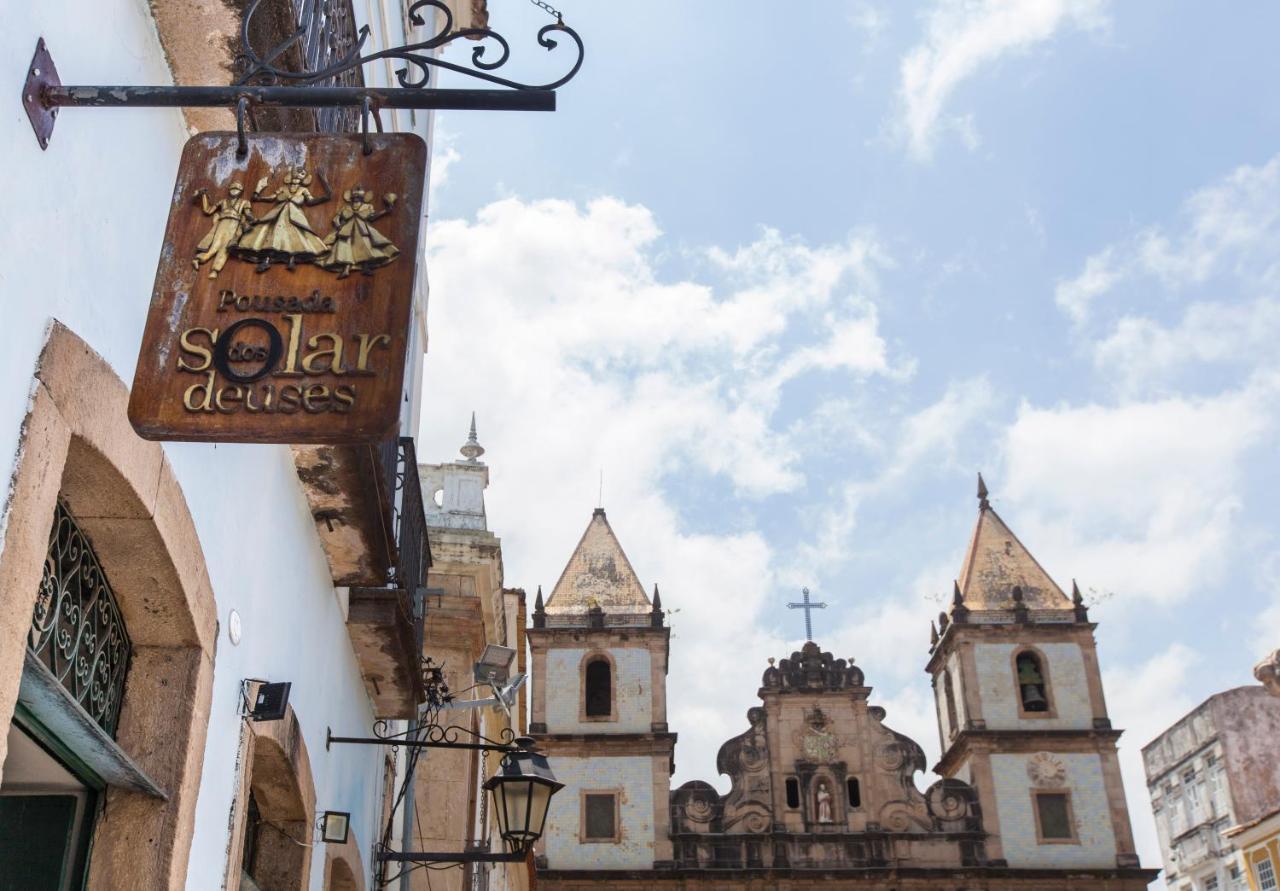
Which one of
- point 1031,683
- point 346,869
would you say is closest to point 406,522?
point 346,869

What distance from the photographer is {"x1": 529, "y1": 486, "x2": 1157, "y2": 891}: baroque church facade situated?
100ft

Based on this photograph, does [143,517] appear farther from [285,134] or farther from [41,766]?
[285,134]

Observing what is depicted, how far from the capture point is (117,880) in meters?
3.89

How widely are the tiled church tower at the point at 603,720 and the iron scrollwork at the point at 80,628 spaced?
88.6 feet

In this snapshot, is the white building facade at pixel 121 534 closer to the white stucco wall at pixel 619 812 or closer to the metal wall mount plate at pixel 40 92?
the metal wall mount plate at pixel 40 92

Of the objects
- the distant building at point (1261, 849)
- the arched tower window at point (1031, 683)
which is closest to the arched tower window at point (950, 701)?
the arched tower window at point (1031, 683)

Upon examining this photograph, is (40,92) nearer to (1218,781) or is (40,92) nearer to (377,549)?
(377,549)

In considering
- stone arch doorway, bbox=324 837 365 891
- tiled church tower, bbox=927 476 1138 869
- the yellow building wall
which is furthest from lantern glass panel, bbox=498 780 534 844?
tiled church tower, bbox=927 476 1138 869

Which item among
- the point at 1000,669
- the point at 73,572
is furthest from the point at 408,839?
the point at 1000,669

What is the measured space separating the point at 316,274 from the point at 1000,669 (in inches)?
1245

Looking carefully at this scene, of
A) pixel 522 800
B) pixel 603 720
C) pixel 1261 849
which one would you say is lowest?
pixel 522 800

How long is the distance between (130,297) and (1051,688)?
3173cm

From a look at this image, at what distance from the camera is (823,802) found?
104ft

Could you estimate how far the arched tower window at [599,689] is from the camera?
32156 mm
